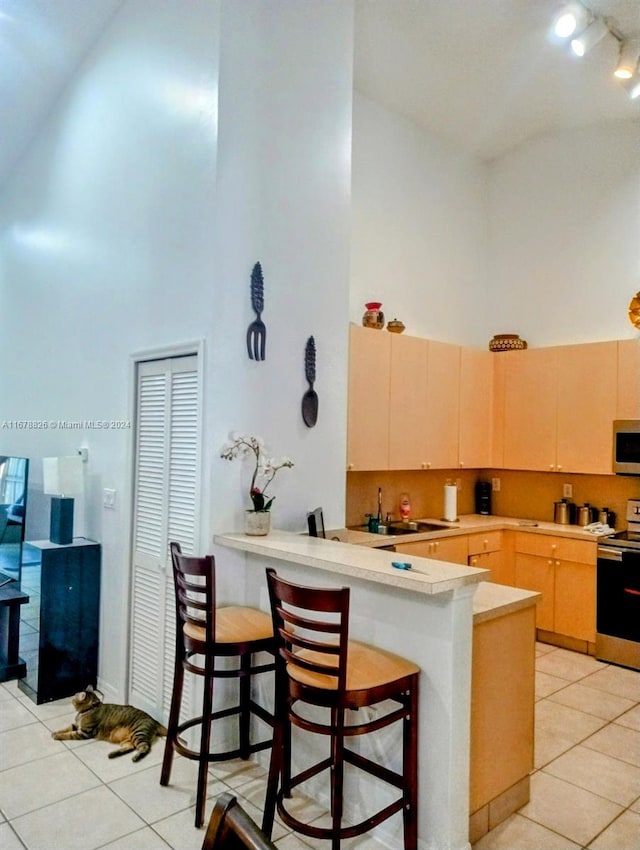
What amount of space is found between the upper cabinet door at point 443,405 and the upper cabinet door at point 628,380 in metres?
1.25

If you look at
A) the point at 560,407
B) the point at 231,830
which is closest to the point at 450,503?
the point at 560,407

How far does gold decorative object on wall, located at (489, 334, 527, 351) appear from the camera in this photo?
5375 mm

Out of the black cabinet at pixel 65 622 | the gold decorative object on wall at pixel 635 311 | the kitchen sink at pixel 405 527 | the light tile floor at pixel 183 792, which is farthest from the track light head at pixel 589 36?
the black cabinet at pixel 65 622

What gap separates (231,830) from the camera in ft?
3.04

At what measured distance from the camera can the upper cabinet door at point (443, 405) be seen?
4840mm

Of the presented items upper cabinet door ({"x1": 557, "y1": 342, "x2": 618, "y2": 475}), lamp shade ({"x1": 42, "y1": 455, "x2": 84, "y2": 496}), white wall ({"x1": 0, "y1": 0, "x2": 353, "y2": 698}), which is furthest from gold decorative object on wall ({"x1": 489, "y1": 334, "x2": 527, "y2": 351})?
lamp shade ({"x1": 42, "y1": 455, "x2": 84, "y2": 496})

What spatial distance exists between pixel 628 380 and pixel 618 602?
1667mm

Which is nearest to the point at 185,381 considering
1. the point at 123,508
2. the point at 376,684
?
the point at 123,508

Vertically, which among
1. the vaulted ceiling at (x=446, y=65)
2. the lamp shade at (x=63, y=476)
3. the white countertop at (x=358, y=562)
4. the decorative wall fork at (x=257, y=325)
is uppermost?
the vaulted ceiling at (x=446, y=65)

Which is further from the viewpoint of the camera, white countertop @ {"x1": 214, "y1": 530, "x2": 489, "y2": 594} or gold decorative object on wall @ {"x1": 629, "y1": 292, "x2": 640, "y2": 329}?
gold decorative object on wall @ {"x1": 629, "y1": 292, "x2": 640, "y2": 329}

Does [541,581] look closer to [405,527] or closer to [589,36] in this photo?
[405,527]

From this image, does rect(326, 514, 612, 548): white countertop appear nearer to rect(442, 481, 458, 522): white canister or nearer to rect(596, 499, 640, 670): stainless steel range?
rect(442, 481, 458, 522): white canister

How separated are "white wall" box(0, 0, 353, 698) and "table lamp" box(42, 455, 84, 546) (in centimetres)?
15

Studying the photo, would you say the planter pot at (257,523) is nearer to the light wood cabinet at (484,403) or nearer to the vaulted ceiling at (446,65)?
the light wood cabinet at (484,403)
